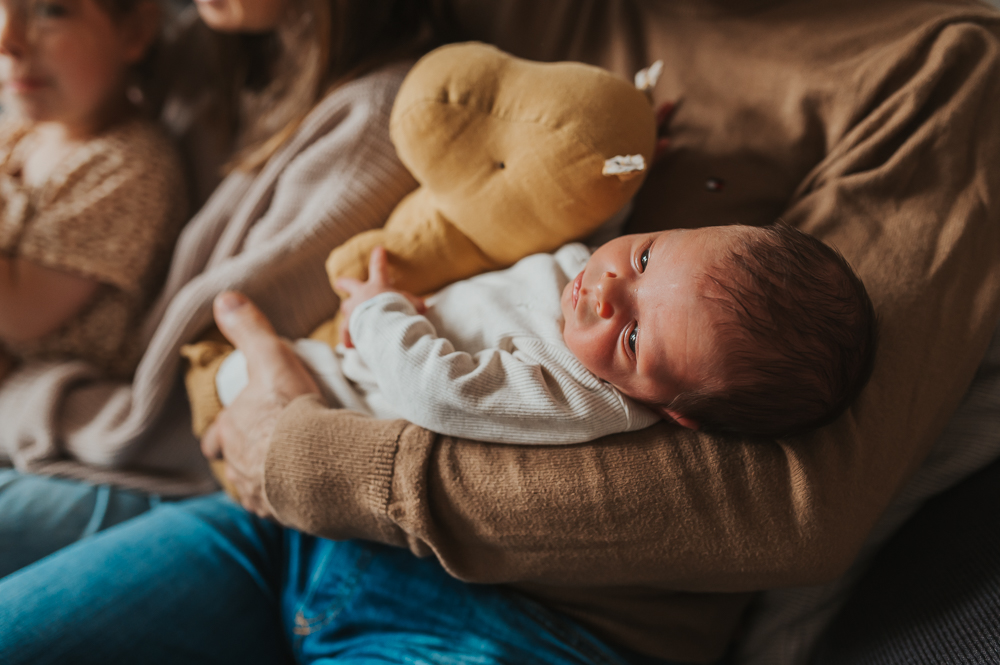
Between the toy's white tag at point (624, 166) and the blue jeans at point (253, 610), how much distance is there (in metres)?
0.57

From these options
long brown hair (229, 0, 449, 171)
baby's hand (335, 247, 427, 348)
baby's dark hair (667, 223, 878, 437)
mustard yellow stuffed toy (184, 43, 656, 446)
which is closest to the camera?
baby's dark hair (667, 223, 878, 437)

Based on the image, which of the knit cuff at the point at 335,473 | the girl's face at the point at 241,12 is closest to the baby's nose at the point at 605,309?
the knit cuff at the point at 335,473

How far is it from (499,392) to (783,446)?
1.08ft

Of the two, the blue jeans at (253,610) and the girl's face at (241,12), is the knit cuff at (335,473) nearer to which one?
the blue jeans at (253,610)

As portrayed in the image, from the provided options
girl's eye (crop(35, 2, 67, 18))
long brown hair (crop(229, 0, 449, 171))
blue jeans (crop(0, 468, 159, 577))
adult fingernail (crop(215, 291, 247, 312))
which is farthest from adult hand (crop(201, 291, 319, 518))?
girl's eye (crop(35, 2, 67, 18))

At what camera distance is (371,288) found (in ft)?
2.83

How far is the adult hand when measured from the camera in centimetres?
83

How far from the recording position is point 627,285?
73cm

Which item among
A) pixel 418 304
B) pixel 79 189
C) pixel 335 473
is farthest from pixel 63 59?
pixel 335 473

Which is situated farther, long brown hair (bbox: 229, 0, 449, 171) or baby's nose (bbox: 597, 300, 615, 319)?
long brown hair (bbox: 229, 0, 449, 171)

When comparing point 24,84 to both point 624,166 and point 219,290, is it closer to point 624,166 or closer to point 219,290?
point 219,290

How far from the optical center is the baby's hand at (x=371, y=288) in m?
0.86

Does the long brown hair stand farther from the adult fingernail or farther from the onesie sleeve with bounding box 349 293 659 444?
the onesie sleeve with bounding box 349 293 659 444

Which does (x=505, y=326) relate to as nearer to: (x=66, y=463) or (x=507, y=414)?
(x=507, y=414)
